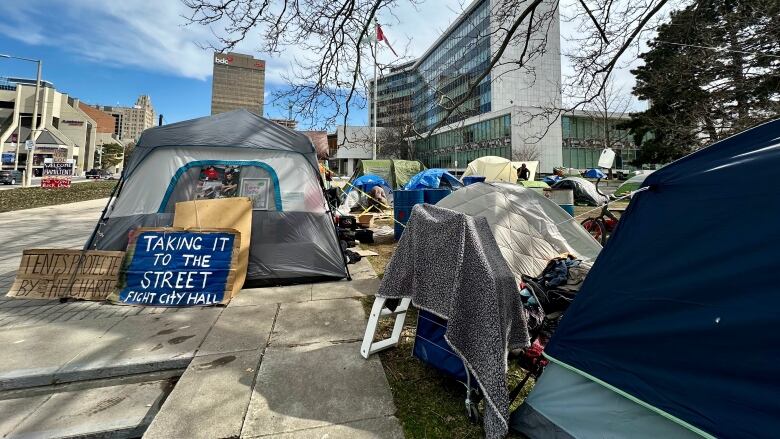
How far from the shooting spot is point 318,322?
3.63 metres

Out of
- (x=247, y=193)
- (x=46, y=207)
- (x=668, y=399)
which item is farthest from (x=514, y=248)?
(x=46, y=207)

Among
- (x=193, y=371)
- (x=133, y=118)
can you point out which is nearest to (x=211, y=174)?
(x=193, y=371)

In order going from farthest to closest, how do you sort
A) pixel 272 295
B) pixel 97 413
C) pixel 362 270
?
pixel 362 270 → pixel 272 295 → pixel 97 413

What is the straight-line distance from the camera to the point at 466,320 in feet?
7.00

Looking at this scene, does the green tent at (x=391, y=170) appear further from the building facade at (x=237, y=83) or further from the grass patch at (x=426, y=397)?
the grass patch at (x=426, y=397)

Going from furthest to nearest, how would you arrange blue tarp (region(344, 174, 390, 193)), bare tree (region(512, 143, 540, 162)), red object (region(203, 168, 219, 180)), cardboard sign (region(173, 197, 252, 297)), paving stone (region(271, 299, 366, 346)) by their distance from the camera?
bare tree (region(512, 143, 540, 162))
blue tarp (region(344, 174, 390, 193))
red object (region(203, 168, 219, 180))
cardboard sign (region(173, 197, 252, 297))
paving stone (region(271, 299, 366, 346))

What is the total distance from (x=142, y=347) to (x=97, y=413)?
0.83m

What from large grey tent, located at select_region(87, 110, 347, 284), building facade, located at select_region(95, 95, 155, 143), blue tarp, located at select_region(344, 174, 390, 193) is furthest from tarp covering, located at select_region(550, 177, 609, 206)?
building facade, located at select_region(95, 95, 155, 143)

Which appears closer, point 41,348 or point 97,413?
point 97,413

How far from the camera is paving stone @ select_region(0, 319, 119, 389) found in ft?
8.74

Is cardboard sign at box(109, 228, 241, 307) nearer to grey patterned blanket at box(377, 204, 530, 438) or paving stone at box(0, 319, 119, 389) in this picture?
paving stone at box(0, 319, 119, 389)

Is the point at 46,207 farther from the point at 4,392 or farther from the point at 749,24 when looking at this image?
the point at 749,24

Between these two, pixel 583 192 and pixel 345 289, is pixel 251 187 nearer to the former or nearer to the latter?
pixel 345 289

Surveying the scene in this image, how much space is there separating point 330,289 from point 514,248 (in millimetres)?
2553
